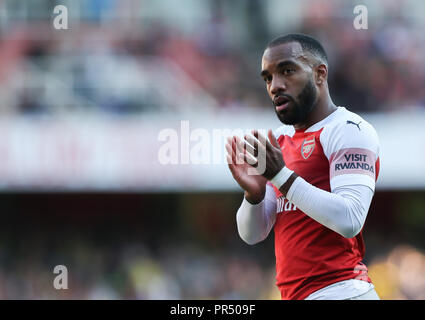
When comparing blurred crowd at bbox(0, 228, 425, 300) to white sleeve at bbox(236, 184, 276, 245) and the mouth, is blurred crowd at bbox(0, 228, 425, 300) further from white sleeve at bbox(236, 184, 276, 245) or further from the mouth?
the mouth

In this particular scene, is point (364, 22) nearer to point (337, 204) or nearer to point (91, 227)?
point (91, 227)

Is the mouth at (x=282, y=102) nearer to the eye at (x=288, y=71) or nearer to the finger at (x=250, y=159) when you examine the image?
the eye at (x=288, y=71)

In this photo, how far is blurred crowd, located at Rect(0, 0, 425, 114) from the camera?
436 inches

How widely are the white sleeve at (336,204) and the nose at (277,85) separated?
1.49ft

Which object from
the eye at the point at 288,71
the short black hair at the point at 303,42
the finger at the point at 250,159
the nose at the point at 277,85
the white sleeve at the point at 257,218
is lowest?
the white sleeve at the point at 257,218

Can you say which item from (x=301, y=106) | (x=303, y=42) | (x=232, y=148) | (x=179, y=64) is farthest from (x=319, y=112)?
(x=179, y=64)

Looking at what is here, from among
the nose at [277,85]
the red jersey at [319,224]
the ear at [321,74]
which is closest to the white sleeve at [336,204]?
the red jersey at [319,224]

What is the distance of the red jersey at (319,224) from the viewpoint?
9.61 ft

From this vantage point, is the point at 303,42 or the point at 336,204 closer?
the point at 336,204

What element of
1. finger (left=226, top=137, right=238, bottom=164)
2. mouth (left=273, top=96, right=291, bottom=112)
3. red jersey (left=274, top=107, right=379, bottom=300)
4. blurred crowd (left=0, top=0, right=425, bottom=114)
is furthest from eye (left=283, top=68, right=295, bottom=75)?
blurred crowd (left=0, top=0, right=425, bottom=114)

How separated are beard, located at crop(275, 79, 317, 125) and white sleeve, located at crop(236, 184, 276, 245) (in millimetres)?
419

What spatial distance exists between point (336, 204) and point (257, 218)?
0.53 m

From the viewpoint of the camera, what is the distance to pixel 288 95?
311cm

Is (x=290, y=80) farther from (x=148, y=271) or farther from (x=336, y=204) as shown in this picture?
(x=148, y=271)
